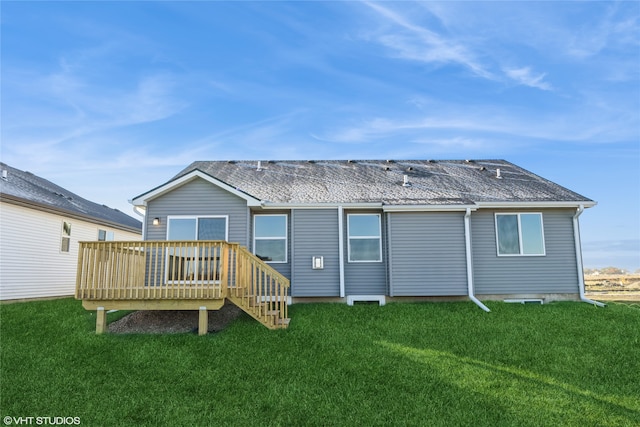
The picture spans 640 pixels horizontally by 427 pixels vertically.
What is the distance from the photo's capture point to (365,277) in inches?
449

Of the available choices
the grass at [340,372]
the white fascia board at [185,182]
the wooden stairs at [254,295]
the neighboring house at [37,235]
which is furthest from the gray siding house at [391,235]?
the neighboring house at [37,235]

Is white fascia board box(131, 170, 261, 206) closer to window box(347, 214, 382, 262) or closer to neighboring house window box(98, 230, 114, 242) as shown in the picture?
window box(347, 214, 382, 262)

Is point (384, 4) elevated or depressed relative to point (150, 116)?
elevated

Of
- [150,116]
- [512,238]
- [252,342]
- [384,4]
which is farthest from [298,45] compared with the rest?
[252,342]

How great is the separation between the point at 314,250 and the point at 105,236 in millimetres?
11712

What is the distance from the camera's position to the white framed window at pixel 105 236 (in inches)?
683

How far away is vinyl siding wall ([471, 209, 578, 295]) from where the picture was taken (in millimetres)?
11438

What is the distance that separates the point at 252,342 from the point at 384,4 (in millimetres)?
10155

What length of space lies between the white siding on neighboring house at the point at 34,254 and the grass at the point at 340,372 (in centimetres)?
394

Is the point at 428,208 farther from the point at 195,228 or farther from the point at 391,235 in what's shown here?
the point at 195,228

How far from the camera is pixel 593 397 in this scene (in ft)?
17.1

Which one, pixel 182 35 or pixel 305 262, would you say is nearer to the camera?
pixel 305 262

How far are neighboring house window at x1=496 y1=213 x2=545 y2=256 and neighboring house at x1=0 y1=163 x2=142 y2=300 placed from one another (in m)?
13.9

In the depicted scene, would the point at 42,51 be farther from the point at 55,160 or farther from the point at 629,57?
the point at 629,57
